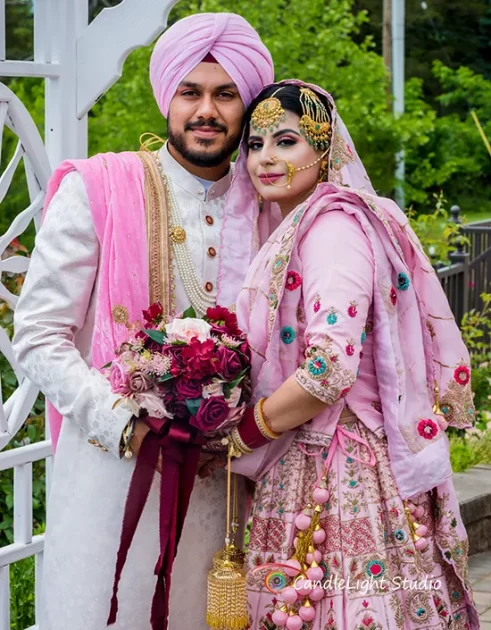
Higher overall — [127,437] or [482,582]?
[127,437]

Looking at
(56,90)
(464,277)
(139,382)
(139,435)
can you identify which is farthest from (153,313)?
(464,277)

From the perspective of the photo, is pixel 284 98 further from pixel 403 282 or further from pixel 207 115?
pixel 403 282

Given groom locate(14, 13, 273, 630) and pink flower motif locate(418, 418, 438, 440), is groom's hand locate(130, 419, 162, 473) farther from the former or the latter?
pink flower motif locate(418, 418, 438, 440)

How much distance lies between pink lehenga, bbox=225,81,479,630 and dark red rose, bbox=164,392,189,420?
0.69 ft

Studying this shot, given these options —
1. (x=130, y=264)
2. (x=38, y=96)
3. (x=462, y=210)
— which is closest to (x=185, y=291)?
(x=130, y=264)

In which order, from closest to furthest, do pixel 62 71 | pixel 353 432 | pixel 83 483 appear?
pixel 353 432 < pixel 83 483 < pixel 62 71

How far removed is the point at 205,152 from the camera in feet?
10.1

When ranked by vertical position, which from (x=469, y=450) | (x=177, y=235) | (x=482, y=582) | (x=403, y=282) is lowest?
(x=482, y=582)

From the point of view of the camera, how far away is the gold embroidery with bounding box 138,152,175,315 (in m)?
3.03

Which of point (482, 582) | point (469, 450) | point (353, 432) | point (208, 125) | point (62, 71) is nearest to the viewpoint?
point (353, 432)

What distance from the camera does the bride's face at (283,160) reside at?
2.93 m

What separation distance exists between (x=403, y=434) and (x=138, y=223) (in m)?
0.85

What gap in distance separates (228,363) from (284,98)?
71 cm

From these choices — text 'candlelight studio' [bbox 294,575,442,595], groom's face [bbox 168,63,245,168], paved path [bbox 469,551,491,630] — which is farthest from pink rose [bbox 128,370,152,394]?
paved path [bbox 469,551,491,630]
